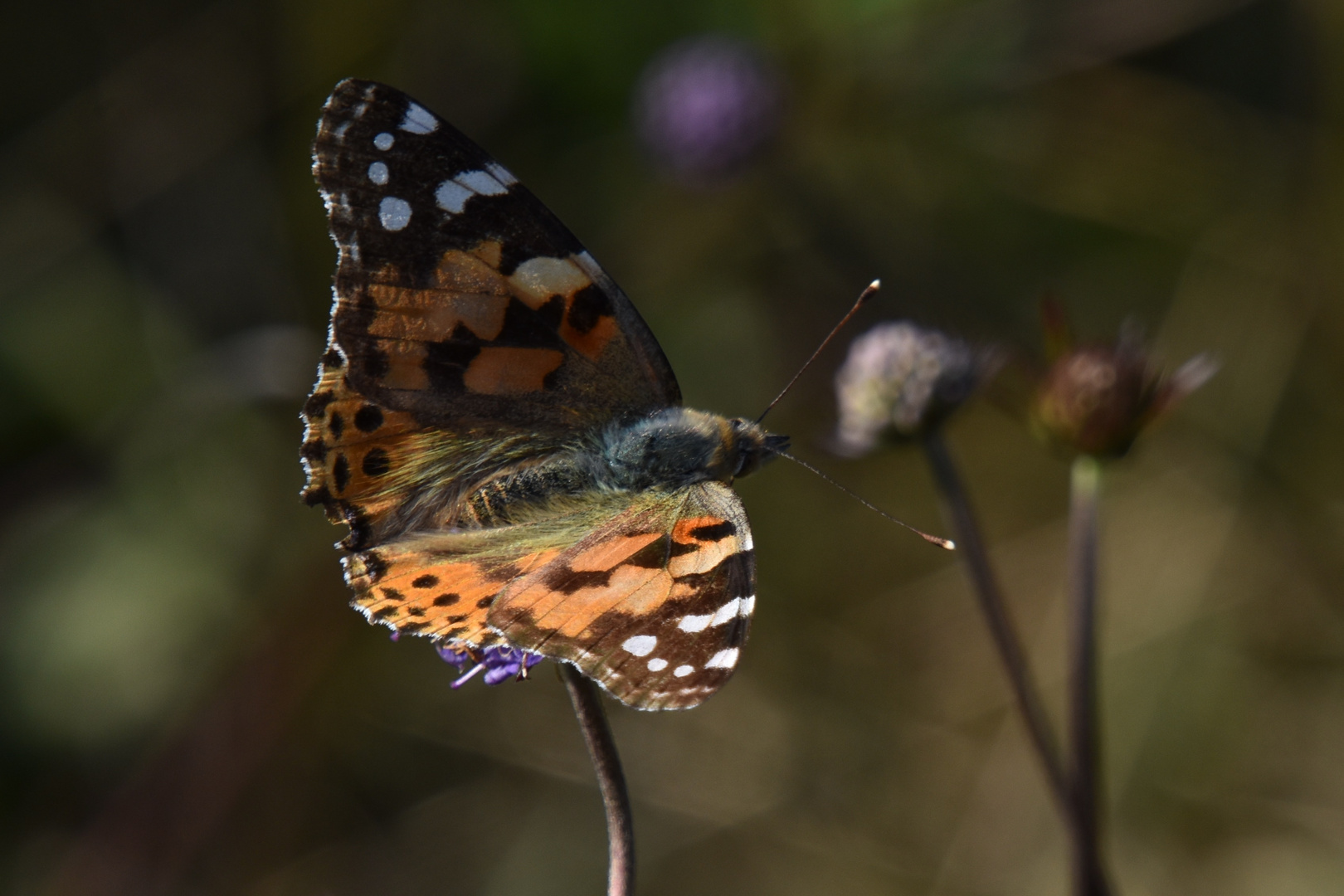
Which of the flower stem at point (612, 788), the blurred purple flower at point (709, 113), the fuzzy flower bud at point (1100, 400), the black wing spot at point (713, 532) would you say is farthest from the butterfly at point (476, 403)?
the blurred purple flower at point (709, 113)

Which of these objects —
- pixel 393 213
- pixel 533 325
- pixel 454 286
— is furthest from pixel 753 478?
pixel 393 213

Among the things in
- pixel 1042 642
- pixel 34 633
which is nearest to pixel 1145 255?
pixel 1042 642

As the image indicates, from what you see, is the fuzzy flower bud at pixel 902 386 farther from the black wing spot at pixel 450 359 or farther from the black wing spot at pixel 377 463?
the black wing spot at pixel 377 463

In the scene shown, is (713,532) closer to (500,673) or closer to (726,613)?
(726,613)

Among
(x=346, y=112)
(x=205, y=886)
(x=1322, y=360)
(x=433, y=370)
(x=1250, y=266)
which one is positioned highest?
(x=346, y=112)

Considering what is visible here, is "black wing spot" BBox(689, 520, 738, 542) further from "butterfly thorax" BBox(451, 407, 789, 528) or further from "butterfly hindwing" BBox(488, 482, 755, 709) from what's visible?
"butterfly thorax" BBox(451, 407, 789, 528)

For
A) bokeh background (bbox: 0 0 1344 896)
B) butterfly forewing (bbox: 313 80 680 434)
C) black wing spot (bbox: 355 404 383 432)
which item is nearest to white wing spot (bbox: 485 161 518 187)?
butterfly forewing (bbox: 313 80 680 434)

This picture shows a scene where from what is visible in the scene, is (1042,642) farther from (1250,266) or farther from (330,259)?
(330,259)
